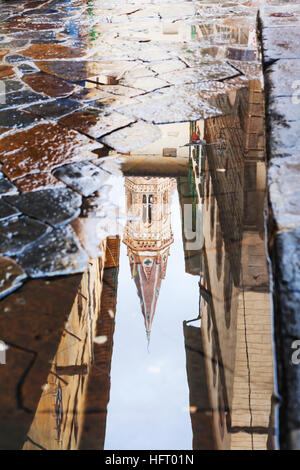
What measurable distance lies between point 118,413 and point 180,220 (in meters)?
1.21

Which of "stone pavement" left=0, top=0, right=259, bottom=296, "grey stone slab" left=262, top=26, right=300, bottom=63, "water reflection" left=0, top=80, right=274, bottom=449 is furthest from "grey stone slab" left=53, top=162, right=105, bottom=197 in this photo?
"grey stone slab" left=262, top=26, right=300, bottom=63

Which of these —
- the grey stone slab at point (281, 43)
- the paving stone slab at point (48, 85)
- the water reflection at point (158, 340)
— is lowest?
the water reflection at point (158, 340)

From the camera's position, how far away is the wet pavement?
4.52 feet

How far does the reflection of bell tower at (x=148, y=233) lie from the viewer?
1.95 meters

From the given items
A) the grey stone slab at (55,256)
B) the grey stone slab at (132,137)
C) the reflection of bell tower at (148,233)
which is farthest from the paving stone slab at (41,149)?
the grey stone slab at (55,256)

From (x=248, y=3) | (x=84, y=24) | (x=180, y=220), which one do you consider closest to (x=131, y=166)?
(x=180, y=220)

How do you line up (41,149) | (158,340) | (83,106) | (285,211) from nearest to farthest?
1. (158,340)
2. (285,211)
3. (41,149)
4. (83,106)

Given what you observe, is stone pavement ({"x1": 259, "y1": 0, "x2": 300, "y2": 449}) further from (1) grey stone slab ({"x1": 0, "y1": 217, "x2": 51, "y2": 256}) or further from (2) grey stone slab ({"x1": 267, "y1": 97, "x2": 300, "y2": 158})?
(1) grey stone slab ({"x1": 0, "y1": 217, "x2": 51, "y2": 256})

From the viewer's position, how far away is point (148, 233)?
7.37 ft

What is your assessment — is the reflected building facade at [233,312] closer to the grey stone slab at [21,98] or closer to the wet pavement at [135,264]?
the wet pavement at [135,264]

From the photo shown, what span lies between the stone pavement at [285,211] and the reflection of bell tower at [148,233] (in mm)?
424

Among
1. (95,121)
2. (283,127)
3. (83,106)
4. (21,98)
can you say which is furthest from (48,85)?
(283,127)

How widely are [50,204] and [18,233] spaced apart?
1.00ft

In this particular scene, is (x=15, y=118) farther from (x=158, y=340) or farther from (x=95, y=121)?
(x=158, y=340)
